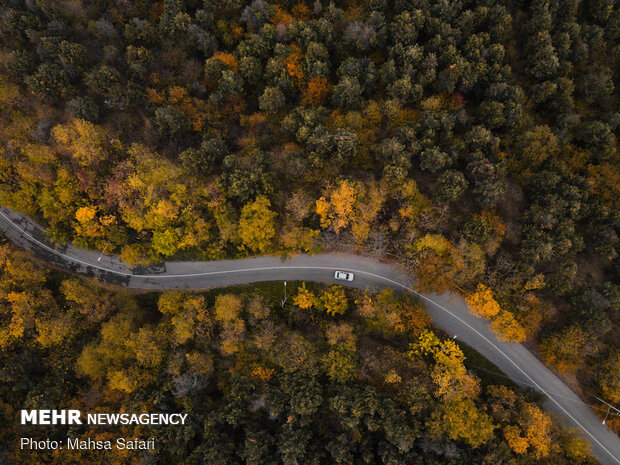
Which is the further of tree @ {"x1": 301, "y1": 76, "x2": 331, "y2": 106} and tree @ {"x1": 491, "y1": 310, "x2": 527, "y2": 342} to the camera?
tree @ {"x1": 301, "y1": 76, "x2": 331, "y2": 106}

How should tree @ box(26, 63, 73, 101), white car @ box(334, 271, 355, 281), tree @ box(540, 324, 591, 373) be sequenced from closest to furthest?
tree @ box(540, 324, 591, 373), tree @ box(26, 63, 73, 101), white car @ box(334, 271, 355, 281)

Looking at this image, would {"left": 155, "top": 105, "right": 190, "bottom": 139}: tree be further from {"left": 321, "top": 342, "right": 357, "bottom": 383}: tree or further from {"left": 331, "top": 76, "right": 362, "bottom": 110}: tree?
{"left": 321, "top": 342, "right": 357, "bottom": 383}: tree

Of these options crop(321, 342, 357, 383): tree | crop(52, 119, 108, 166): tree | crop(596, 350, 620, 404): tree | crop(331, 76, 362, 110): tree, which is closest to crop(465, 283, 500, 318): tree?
crop(596, 350, 620, 404): tree

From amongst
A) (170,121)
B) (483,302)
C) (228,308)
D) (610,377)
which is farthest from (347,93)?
(610,377)

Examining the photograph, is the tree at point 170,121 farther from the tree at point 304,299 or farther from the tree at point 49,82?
the tree at point 304,299

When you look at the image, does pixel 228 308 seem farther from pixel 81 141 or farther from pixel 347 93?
pixel 347 93

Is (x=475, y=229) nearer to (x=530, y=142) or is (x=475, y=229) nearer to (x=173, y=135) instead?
(x=530, y=142)
